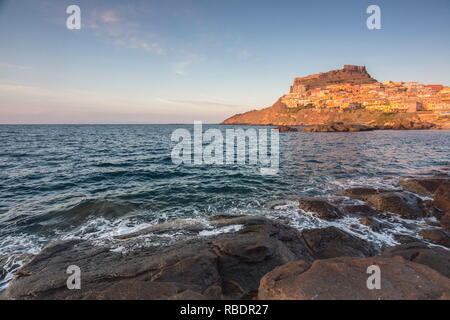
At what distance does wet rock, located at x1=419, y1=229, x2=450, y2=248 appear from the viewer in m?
8.06

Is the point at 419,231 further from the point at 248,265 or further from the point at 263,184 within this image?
the point at 263,184

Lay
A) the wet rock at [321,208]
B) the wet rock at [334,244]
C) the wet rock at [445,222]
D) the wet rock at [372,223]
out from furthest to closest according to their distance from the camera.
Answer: the wet rock at [321,208]
the wet rock at [372,223]
the wet rock at [445,222]
the wet rock at [334,244]

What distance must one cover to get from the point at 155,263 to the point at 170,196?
8742mm

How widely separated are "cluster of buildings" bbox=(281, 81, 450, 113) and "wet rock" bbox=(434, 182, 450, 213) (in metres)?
133

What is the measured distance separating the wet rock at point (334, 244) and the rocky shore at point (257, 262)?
0.12ft

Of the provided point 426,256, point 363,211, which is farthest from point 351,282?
point 363,211

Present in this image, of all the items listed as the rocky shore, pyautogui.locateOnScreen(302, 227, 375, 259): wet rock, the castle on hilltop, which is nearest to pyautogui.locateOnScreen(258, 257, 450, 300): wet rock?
the rocky shore

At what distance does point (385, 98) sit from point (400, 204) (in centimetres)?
16181

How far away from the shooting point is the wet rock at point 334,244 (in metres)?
7.29

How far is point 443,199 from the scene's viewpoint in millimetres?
11172

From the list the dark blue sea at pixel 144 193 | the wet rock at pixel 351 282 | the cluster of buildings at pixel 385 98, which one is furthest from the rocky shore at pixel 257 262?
the cluster of buildings at pixel 385 98

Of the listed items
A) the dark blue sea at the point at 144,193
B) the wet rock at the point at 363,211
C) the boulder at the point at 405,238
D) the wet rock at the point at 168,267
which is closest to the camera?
the wet rock at the point at 168,267

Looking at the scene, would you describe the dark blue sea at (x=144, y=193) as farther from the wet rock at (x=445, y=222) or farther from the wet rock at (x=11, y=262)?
the wet rock at (x=445, y=222)

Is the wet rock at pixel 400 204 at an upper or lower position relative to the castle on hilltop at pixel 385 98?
lower
